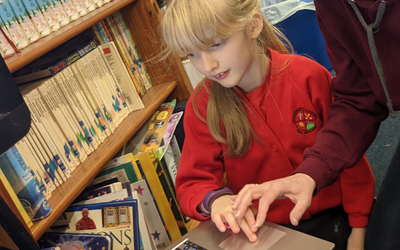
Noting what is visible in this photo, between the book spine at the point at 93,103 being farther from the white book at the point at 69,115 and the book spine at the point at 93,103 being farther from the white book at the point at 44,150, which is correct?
the white book at the point at 44,150

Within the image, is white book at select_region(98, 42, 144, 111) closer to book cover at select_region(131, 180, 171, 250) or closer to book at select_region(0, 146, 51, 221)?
book cover at select_region(131, 180, 171, 250)

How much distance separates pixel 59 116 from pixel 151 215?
1.54 ft

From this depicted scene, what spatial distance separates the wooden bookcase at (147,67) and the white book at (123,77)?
0.17ft

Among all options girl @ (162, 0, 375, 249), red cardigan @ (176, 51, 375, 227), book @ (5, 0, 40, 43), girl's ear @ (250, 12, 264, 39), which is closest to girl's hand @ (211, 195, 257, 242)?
girl @ (162, 0, 375, 249)

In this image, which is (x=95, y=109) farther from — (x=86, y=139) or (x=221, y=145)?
(x=221, y=145)

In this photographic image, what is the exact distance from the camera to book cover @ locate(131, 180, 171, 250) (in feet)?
4.06

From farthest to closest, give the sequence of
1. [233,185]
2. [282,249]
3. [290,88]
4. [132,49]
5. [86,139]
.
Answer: [132,49] → [86,139] → [233,185] → [290,88] → [282,249]

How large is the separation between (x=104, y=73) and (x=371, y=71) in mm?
959

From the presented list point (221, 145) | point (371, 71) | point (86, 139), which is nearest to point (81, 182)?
point (86, 139)

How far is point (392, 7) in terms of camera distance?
70 cm

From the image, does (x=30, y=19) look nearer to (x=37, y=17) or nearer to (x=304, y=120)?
(x=37, y=17)

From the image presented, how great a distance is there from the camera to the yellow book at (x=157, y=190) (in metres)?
1.27

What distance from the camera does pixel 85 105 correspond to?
4.13ft

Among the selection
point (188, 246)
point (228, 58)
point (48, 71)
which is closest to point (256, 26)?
point (228, 58)
